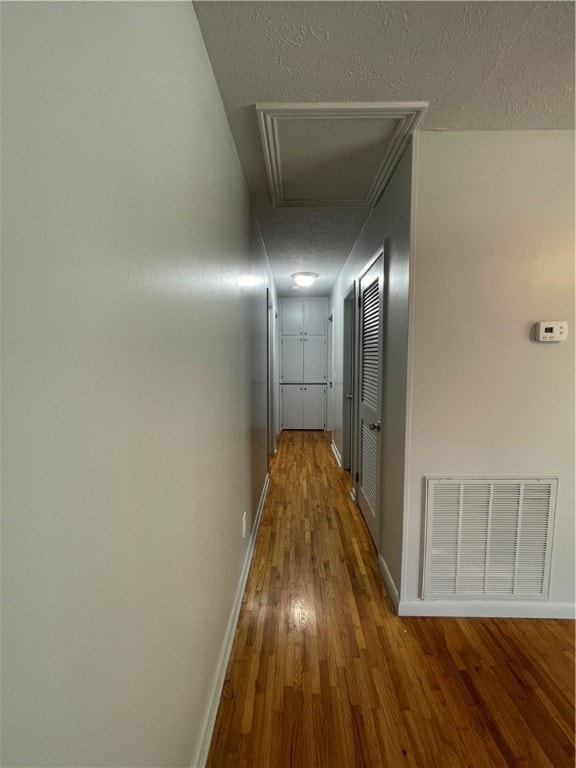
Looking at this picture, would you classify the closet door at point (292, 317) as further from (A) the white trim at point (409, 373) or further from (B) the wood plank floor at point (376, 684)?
(B) the wood plank floor at point (376, 684)

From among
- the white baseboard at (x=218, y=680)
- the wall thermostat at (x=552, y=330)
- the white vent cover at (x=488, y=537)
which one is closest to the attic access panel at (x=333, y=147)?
the wall thermostat at (x=552, y=330)

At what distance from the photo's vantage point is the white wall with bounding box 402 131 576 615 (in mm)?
1493

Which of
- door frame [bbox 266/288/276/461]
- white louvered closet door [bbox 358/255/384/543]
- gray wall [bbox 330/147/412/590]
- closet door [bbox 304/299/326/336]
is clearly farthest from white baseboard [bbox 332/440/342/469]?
closet door [bbox 304/299/326/336]

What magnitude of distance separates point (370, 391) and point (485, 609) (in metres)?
1.41

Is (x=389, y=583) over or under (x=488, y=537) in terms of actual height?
under

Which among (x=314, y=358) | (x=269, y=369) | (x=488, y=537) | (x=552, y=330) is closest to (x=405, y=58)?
(x=552, y=330)

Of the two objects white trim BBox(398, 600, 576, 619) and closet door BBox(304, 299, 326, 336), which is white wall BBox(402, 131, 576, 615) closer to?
white trim BBox(398, 600, 576, 619)

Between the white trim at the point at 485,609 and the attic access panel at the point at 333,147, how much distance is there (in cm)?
235

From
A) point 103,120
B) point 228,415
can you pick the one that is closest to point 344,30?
point 103,120

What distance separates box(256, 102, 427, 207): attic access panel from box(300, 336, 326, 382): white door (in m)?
3.50

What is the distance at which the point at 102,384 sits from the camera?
52 cm

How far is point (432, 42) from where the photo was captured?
1.03 m

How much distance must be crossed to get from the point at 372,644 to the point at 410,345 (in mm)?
1452

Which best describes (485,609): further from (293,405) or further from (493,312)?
(293,405)
